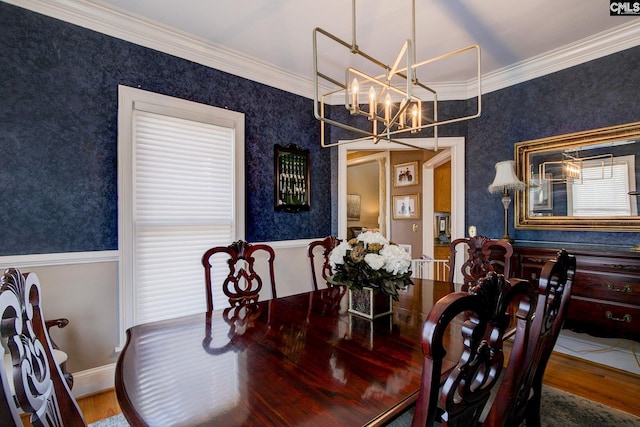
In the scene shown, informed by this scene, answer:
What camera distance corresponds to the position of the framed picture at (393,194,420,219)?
496 centimetres

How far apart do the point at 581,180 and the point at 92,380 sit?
425 cm

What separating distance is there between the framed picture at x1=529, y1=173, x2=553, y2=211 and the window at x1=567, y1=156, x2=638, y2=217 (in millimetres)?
146

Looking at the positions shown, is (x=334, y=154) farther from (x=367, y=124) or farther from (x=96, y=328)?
(x=96, y=328)

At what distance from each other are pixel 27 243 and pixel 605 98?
14.8 ft

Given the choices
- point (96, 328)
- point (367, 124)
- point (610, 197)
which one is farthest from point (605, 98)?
point (96, 328)

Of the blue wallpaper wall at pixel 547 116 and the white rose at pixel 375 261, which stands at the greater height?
the blue wallpaper wall at pixel 547 116

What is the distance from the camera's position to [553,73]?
9.64 ft

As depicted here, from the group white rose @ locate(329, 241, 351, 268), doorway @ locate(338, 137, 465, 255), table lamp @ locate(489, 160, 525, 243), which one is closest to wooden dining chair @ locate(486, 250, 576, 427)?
white rose @ locate(329, 241, 351, 268)

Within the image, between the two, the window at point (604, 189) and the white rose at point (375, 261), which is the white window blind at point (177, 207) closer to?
the white rose at point (375, 261)

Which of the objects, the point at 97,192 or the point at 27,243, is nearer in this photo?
the point at 27,243

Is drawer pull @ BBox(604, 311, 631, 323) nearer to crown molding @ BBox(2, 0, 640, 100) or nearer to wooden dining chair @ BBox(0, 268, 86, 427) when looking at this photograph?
crown molding @ BBox(2, 0, 640, 100)

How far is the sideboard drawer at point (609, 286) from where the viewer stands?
7.15 feet

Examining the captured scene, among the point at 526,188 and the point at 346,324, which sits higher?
the point at 526,188

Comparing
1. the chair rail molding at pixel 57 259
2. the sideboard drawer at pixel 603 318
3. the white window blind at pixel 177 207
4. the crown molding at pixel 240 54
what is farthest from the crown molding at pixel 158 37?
the sideboard drawer at pixel 603 318
